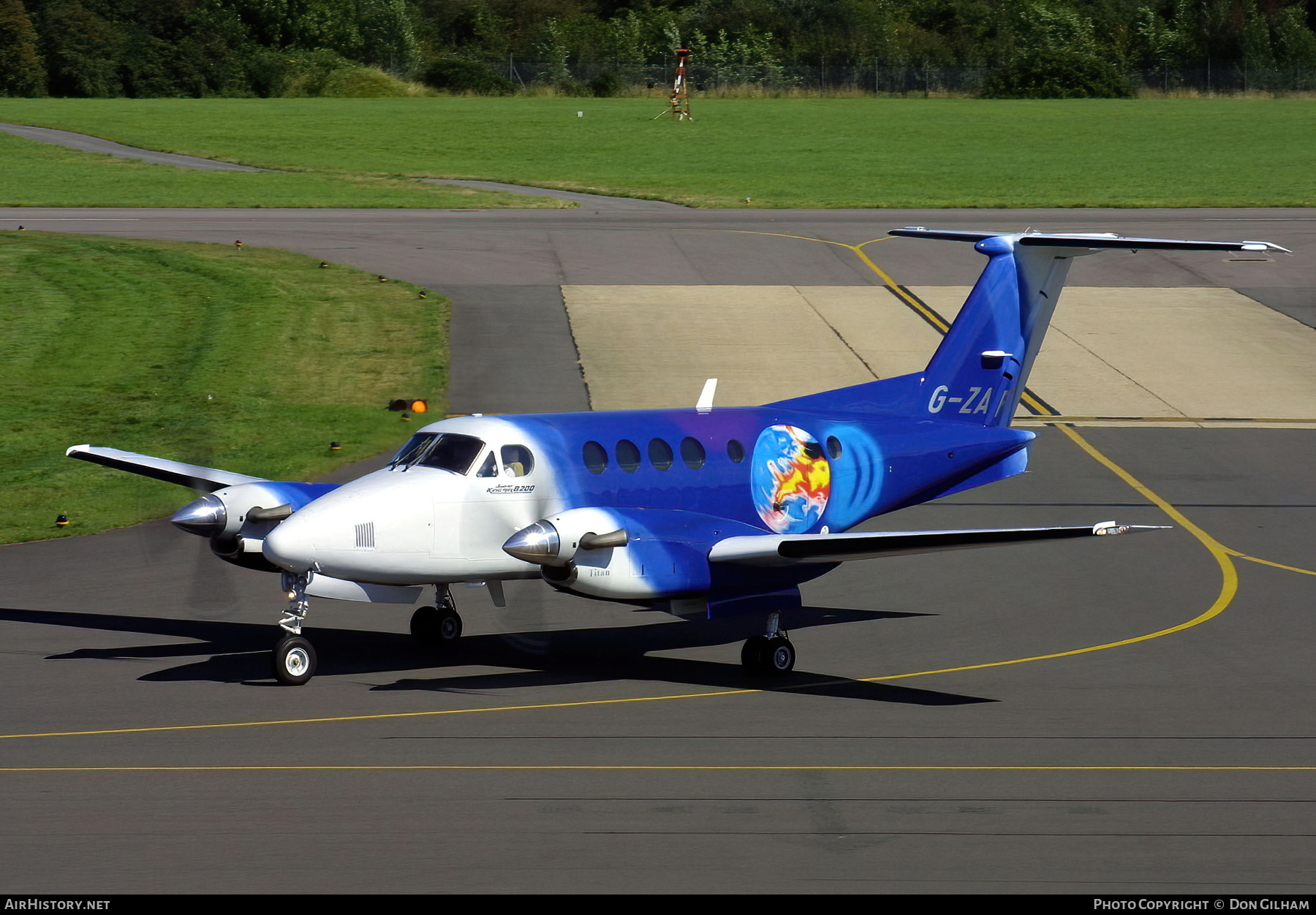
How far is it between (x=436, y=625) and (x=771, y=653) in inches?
171

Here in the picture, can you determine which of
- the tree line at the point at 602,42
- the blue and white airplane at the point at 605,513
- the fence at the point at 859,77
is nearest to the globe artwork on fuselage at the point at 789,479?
the blue and white airplane at the point at 605,513

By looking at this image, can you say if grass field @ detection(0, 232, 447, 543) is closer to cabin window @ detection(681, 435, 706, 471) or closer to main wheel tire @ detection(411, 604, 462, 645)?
main wheel tire @ detection(411, 604, 462, 645)

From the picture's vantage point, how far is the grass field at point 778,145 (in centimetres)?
7019

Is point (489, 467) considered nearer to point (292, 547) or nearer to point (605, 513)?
point (605, 513)

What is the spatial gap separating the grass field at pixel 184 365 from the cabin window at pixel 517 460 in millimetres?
7772

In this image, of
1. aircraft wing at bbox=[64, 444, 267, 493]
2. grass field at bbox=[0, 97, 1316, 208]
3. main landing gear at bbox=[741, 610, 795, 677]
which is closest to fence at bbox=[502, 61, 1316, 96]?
grass field at bbox=[0, 97, 1316, 208]

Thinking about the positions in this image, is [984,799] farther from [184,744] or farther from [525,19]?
[525,19]

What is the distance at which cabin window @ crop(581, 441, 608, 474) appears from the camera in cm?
1844

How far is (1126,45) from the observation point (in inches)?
5276

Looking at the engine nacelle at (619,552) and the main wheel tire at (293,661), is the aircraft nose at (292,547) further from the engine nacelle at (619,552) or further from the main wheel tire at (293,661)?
the engine nacelle at (619,552)

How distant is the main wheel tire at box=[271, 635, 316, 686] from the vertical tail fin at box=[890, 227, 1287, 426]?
982cm

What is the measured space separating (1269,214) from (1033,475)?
39.2m

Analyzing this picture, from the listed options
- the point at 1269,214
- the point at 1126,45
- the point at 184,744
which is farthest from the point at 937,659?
the point at 1126,45
